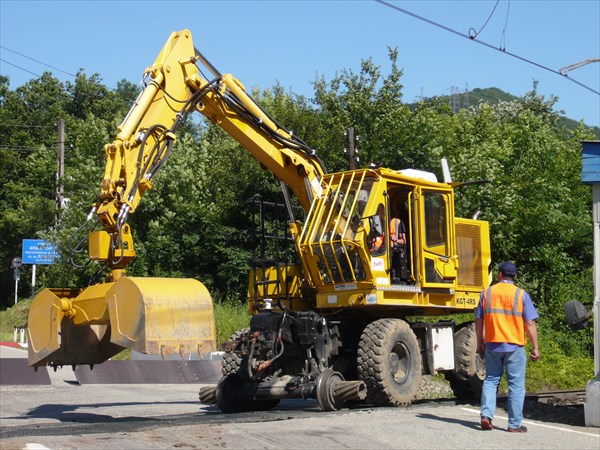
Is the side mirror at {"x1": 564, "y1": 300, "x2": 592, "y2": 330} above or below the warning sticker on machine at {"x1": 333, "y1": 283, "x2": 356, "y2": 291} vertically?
below

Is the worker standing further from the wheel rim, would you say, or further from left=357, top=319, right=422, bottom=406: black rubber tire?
the wheel rim

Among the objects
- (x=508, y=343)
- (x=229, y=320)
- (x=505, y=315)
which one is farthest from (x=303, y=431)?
(x=229, y=320)

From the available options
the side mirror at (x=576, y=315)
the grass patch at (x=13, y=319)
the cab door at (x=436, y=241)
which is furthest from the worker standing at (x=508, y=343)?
the grass patch at (x=13, y=319)

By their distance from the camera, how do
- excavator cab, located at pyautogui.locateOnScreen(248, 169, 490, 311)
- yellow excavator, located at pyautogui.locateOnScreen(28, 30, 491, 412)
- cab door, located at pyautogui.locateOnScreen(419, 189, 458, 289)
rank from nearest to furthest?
yellow excavator, located at pyautogui.locateOnScreen(28, 30, 491, 412) < excavator cab, located at pyautogui.locateOnScreen(248, 169, 490, 311) < cab door, located at pyautogui.locateOnScreen(419, 189, 458, 289)

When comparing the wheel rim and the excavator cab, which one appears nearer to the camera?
the excavator cab

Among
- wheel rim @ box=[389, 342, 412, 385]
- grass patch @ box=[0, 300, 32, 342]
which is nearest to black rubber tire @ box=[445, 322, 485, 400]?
wheel rim @ box=[389, 342, 412, 385]

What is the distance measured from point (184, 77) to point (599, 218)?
6.18 m

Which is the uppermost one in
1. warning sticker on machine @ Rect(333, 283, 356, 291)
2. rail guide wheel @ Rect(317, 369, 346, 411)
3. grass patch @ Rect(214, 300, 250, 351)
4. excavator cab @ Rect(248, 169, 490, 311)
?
excavator cab @ Rect(248, 169, 490, 311)

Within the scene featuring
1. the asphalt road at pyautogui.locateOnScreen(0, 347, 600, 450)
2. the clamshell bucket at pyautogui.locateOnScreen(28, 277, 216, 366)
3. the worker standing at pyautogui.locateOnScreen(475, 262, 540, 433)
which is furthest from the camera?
the clamshell bucket at pyautogui.locateOnScreen(28, 277, 216, 366)

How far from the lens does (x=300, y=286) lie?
606 inches

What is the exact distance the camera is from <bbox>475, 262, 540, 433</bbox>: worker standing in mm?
10719

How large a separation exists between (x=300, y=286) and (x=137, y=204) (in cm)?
346

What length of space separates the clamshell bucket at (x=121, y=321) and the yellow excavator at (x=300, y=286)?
18 millimetres

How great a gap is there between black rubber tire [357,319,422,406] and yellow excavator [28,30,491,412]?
2 centimetres
